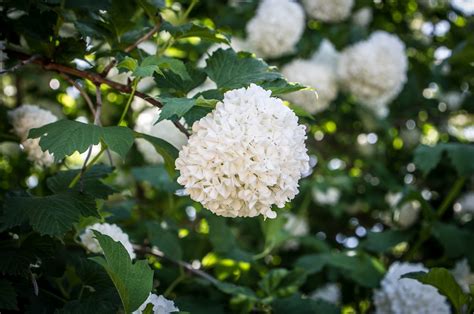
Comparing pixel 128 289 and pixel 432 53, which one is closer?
pixel 128 289

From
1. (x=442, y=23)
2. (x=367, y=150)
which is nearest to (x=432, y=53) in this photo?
(x=442, y=23)

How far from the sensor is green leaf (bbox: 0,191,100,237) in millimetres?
1573

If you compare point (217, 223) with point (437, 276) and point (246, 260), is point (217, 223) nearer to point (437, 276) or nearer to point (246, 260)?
point (246, 260)

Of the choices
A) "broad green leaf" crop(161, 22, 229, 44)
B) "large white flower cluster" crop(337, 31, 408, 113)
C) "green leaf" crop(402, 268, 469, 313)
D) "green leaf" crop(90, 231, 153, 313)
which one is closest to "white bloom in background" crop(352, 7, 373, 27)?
"large white flower cluster" crop(337, 31, 408, 113)

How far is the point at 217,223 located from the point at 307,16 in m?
1.75

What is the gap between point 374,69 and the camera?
3471 mm

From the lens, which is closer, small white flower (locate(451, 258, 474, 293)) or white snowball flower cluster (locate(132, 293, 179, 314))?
white snowball flower cluster (locate(132, 293, 179, 314))

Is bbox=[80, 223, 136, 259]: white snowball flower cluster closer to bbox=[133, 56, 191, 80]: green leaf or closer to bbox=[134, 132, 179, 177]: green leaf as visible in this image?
bbox=[134, 132, 179, 177]: green leaf

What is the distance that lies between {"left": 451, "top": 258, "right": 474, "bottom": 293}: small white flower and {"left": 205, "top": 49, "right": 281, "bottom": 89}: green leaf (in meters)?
1.66

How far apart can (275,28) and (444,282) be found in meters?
1.90

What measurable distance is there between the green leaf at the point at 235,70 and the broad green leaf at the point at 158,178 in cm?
103

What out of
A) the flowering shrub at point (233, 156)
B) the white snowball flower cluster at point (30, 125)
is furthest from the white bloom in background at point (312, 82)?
the white snowball flower cluster at point (30, 125)

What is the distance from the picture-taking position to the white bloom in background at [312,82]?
11.2ft

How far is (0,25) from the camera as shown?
6.24 ft
